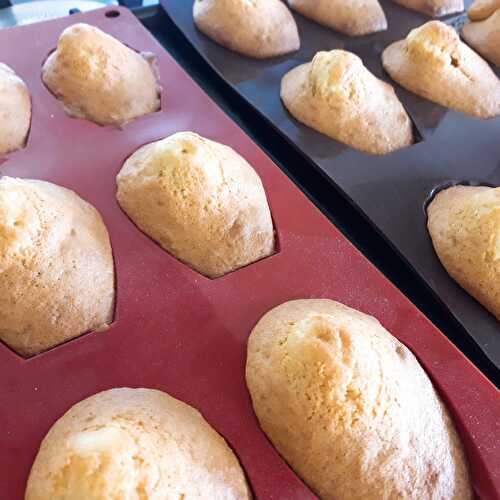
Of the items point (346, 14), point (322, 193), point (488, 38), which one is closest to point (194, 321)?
point (322, 193)

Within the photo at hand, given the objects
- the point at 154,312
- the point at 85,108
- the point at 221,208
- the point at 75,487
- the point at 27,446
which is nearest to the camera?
the point at 75,487

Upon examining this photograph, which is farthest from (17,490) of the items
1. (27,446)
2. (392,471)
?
(392,471)

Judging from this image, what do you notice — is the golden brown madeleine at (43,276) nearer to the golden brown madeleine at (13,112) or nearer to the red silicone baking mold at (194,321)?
the red silicone baking mold at (194,321)

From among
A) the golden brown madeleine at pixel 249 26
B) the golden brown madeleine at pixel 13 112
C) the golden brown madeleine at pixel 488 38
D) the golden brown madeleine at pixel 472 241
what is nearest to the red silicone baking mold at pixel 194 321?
the golden brown madeleine at pixel 13 112

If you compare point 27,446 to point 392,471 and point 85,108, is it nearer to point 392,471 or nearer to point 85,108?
point 392,471

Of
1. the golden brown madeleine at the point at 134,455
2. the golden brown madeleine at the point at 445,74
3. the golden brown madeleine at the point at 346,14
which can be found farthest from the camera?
the golden brown madeleine at the point at 346,14

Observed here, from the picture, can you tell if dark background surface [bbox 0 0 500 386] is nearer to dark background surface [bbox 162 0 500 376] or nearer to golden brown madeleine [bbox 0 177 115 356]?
dark background surface [bbox 162 0 500 376]
